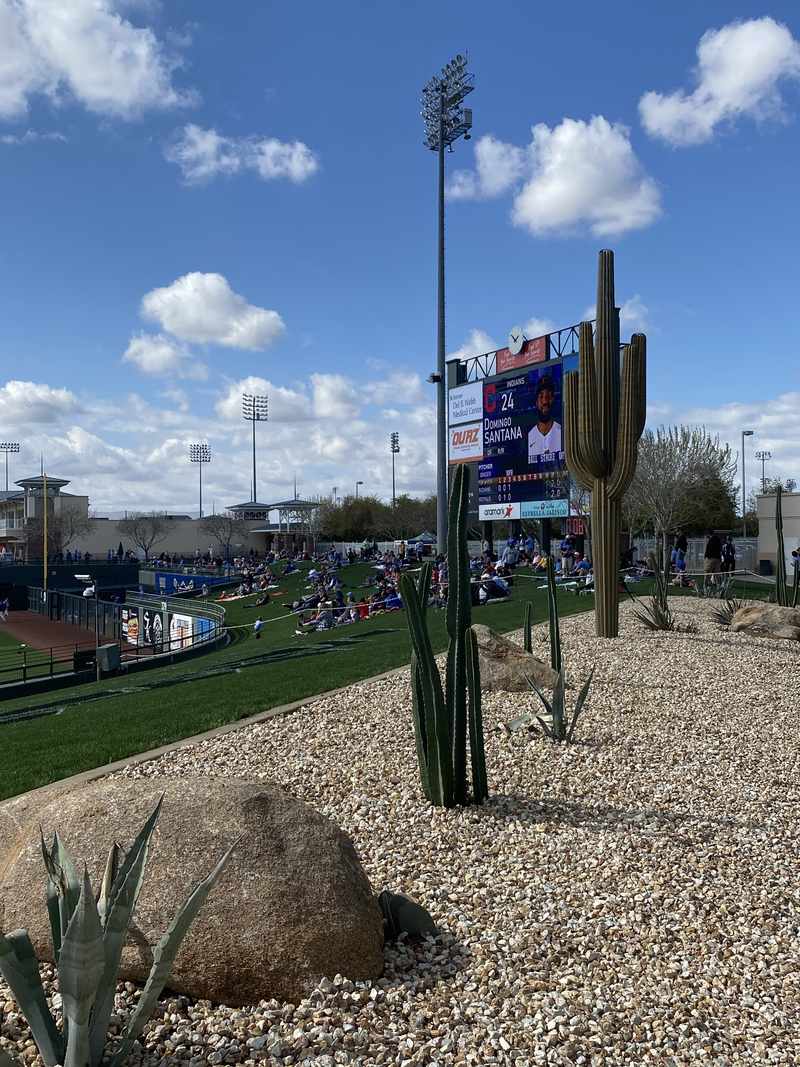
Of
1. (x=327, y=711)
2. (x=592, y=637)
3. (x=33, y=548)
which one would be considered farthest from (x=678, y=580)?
(x=33, y=548)

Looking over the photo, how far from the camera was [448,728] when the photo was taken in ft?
16.2

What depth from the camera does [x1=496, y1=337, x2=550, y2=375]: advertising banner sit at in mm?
31656

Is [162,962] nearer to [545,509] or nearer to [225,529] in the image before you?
[545,509]

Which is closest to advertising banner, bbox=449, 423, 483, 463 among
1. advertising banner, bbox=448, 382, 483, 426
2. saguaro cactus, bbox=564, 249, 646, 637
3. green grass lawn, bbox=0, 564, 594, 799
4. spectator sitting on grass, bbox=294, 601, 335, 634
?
advertising banner, bbox=448, 382, 483, 426

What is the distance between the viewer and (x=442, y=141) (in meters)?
34.2

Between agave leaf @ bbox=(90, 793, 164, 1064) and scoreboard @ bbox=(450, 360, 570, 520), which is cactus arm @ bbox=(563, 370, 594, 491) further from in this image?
scoreboard @ bbox=(450, 360, 570, 520)

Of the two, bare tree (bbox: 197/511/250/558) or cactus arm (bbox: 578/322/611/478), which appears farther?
bare tree (bbox: 197/511/250/558)

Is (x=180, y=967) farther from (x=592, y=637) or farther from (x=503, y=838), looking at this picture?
(x=592, y=637)

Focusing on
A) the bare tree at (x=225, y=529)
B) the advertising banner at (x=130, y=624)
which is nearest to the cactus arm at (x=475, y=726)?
the advertising banner at (x=130, y=624)

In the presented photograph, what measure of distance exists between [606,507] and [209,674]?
22.4ft

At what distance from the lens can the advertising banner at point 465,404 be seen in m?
33.1

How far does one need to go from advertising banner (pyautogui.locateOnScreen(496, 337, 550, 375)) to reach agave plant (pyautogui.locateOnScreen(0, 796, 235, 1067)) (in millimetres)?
30489

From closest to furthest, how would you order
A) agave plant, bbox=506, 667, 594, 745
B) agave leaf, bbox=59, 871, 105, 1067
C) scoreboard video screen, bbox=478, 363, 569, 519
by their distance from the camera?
agave leaf, bbox=59, 871, 105, 1067 → agave plant, bbox=506, 667, 594, 745 → scoreboard video screen, bbox=478, 363, 569, 519

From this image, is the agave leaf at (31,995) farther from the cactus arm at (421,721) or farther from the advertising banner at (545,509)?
the advertising banner at (545,509)
